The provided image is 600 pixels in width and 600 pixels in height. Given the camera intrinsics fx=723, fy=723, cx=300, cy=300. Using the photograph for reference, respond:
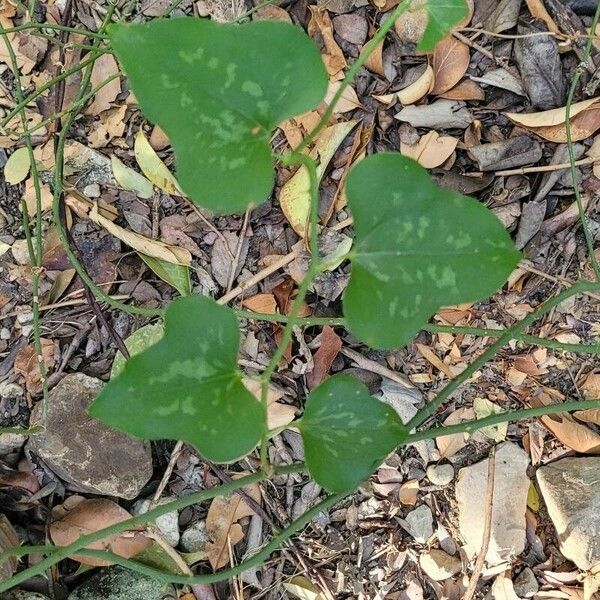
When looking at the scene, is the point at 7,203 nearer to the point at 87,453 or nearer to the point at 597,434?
the point at 87,453

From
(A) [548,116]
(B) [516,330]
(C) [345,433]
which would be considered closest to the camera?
(C) [345,433]

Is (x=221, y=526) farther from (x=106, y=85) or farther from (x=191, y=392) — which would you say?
(x=106, y=85)

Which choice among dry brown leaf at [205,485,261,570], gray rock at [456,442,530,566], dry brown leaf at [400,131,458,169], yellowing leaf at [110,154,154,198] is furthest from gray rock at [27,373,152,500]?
dry brown leaf at [400,131,458,169]

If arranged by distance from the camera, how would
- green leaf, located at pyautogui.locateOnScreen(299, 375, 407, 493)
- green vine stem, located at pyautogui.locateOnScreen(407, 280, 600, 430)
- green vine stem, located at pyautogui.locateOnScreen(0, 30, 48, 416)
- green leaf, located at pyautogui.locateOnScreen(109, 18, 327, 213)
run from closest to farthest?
1. green leaf, located at pyautogui.locateOnScreen(109, 18, 327, 213)
2. green leaf, located at pyautogui.locateOnScreen(299, 375, 407, 493)
3. green vine stem, located at pyautogui.locateOnScreen(407, 280, 600, 430)
4. green vine stem, located at pyautogui.locateOnScreen(0, 30, 48, 416)

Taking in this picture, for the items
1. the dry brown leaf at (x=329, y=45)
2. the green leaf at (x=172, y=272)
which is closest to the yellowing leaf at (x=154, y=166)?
the green leaf at (x=172, y=272)

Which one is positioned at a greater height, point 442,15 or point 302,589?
point 442,15

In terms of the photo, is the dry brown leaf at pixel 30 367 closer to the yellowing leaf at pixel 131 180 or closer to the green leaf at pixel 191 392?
the yellowing leaf at pixel 131 180

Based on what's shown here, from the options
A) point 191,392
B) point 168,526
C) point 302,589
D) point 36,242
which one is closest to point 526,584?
point 302,589

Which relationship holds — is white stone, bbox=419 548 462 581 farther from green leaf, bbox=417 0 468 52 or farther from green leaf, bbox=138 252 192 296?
green leaf, bbox=417 0 468 52
